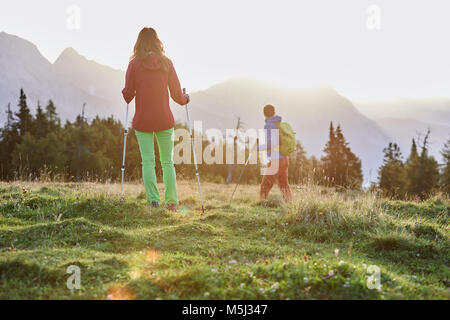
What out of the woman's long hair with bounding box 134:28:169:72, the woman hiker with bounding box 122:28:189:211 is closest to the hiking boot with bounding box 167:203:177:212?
the woman hiker with bounding box 122:28:189:211

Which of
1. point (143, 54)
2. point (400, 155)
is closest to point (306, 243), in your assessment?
point (143, 54)

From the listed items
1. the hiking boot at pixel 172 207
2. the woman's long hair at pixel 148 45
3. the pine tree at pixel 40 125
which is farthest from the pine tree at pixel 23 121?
the hiking boot at pixel 172 207

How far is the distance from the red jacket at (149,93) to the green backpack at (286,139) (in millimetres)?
3071

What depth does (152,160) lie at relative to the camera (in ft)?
21.9

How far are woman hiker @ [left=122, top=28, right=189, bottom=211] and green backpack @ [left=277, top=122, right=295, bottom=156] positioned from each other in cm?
304

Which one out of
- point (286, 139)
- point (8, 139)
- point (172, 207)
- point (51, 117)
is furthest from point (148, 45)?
point (51, 117)

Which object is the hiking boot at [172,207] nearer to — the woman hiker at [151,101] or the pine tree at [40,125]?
the woman hiker at [151,101]

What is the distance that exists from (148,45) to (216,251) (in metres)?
4.20

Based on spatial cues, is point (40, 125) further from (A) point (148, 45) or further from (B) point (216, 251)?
(B) point (216, 251)

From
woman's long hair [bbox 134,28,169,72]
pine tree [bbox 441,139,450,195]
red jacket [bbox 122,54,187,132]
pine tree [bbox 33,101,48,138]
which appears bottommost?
pine tree [bbox 441,139,450,195]

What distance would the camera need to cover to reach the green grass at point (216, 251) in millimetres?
3008

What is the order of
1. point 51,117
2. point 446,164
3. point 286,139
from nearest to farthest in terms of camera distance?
point 286,139, point 446,164, point 51,117

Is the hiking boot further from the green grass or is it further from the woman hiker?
the green grass

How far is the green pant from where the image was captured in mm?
6578
